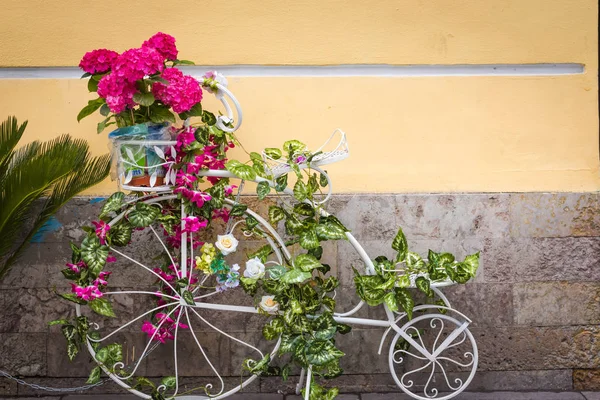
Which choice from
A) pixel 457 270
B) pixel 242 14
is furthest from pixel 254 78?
pixel 457 270

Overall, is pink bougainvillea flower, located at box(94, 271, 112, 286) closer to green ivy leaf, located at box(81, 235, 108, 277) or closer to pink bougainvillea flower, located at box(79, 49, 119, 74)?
green ivy leaf, located at box(81, 235, 108, 277)

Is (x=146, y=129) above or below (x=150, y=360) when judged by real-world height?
above

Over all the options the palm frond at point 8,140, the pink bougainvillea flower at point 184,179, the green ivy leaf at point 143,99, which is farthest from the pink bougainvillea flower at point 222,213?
the palm frond at point 8,140

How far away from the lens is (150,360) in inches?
138

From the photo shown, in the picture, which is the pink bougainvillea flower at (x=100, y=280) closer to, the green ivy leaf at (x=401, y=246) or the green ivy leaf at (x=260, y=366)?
the green ivy leaf at (x=260, y=366)

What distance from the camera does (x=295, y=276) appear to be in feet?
9.33

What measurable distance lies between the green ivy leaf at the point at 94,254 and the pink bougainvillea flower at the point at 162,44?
863 millimetres

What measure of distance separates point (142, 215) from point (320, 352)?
3.17ft

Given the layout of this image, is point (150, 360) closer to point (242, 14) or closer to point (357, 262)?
point (357, 262)

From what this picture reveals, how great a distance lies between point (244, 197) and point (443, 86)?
3.93 feet

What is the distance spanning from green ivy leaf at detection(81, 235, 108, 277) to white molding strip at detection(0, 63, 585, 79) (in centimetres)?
102

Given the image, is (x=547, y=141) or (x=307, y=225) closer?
(x=307, y=225)

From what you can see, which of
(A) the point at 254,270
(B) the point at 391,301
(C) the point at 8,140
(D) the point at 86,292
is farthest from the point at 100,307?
(B) the point at 391,301

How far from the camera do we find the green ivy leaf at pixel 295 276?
2.83m
